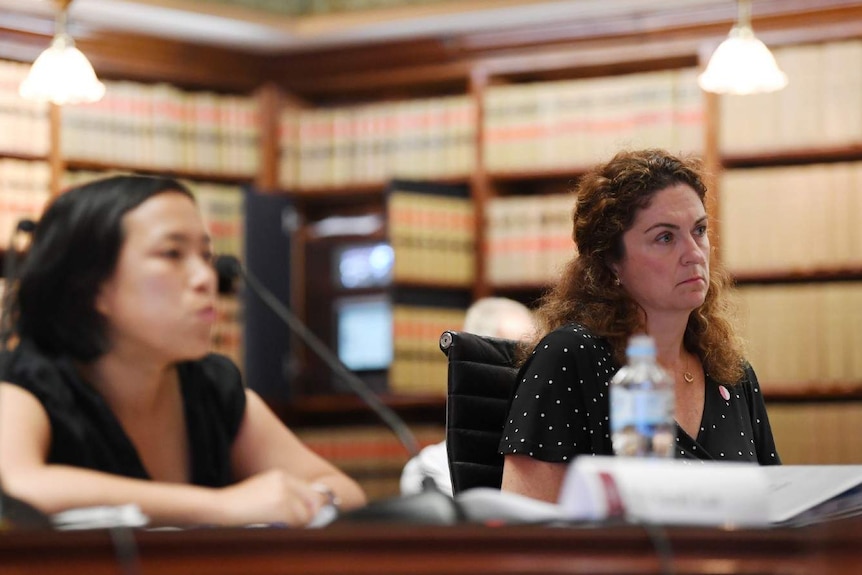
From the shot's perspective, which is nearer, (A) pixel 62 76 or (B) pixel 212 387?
(B) pixel 212 387

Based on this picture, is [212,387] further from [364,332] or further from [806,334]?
[364,332]

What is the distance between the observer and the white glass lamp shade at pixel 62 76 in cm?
366

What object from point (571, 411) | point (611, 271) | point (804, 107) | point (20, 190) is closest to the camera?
point (571, 411)

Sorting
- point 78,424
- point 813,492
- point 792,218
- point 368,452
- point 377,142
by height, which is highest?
point 377,142

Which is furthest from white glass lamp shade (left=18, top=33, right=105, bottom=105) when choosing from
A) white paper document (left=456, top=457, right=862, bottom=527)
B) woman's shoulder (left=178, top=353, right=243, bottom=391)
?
white paper document (left=456, top=457, right=862, bottom=527)

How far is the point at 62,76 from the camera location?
3676mm

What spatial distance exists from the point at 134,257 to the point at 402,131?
3.59m

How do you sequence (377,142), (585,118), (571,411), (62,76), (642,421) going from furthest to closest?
(377,142), (585,118), (62,76), (571,411), (642,421)

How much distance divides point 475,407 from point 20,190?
286 centimetres

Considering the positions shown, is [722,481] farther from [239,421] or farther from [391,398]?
[391,398]

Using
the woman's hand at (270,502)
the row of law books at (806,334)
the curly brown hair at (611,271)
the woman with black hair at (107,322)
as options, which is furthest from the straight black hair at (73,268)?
the row of law books at (806,334)

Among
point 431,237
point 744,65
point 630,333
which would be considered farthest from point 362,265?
point 630,333

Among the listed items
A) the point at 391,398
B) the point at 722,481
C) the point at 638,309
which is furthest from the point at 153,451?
the point at 391,398

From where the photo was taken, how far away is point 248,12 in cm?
511
